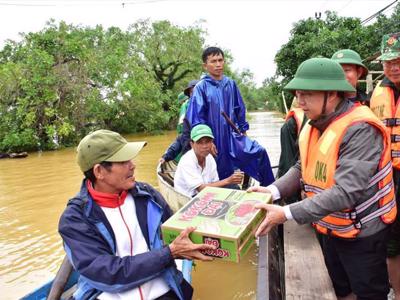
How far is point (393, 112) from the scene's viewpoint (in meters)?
2.59

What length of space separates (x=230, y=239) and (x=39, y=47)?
1733 cm

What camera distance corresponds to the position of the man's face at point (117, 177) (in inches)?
81.6

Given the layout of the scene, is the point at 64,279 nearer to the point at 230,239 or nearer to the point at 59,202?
the point at 230,239

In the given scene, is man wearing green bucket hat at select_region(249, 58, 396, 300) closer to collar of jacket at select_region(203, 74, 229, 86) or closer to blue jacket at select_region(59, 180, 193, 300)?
blue jacket at select_region(59, 180, 193, 300)

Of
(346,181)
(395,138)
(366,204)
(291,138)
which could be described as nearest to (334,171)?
(346,181)

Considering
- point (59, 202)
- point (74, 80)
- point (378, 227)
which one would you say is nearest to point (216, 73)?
point (378, 227)

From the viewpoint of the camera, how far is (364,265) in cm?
195

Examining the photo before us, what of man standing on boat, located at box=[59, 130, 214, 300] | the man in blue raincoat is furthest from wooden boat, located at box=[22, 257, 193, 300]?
the man in blue raincoat

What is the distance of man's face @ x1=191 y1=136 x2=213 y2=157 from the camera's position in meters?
3.83

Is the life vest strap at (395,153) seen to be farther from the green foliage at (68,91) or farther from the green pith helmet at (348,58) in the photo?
the green foliage at (68,91)

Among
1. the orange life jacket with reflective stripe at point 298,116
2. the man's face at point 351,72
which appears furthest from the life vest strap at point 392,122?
the orange life jacket with reflective stripe at point 298,116

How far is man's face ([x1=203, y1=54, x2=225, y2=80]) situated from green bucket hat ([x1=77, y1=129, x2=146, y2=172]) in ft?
8.45

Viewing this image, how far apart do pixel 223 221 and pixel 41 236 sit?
5.26m

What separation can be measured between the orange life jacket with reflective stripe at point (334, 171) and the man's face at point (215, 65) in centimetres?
257
